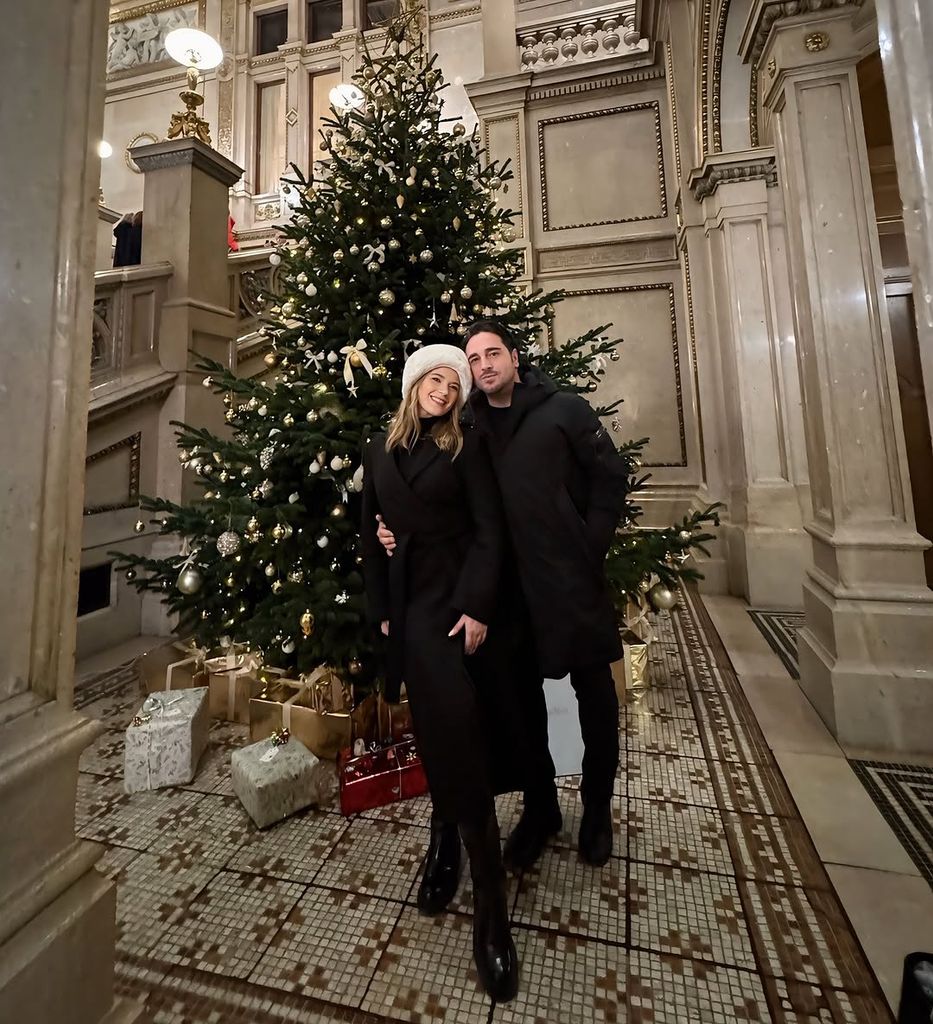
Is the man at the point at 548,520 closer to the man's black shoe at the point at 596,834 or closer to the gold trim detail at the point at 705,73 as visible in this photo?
the man's black shoe at the point at 596,834

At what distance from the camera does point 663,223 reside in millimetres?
5449

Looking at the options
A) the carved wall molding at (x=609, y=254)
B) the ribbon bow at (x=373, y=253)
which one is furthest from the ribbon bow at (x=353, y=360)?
the carved wall molding at (x=609, y=254)

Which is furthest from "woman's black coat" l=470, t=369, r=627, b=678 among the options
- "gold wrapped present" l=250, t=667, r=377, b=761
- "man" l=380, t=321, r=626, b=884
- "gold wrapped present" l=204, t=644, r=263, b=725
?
"gold wrapped present" l=204, t=644, r=263, b=725

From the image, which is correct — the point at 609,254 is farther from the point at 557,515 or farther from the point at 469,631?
the point at 469,631

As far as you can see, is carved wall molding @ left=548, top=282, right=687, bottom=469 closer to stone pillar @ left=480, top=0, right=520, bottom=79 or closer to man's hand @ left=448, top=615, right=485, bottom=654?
stone pillar @ left=480, top=0, right=520, bottom=79

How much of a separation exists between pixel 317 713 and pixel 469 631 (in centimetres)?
122

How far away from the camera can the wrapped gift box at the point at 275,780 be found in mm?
1672

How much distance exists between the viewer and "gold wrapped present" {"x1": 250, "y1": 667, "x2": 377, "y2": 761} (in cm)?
206

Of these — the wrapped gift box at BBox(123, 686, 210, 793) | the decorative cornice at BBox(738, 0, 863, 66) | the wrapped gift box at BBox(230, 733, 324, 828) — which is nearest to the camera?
the wrapped gift box at BBox(230, 733, 324, 828)

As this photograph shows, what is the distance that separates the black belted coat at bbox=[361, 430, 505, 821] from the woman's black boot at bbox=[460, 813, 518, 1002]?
0.18 ft

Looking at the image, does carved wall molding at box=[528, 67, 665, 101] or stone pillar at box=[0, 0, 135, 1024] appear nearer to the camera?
stone pillar at box=[0, 0, 135, 1024]

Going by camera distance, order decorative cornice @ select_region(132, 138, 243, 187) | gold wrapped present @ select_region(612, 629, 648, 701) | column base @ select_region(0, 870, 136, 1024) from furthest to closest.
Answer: decorative cornice @ select_region(132, 138, 243, 187) → gold wrapped present @ select_region(612, 629, 648, 701) → column base @ select_region(0, 870, 136, 1024)

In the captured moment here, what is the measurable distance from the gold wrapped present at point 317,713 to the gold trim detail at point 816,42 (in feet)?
11.1

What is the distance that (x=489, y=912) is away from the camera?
1142 mm
